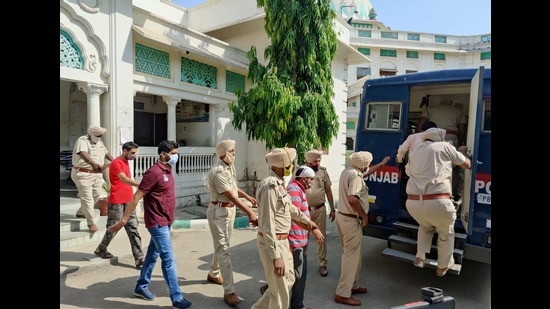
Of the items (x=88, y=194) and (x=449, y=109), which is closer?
(x=449, y=109)

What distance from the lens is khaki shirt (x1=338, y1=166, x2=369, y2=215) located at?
3639 mm

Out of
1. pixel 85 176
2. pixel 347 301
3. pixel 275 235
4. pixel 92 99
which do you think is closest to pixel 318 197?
pixel 347 301

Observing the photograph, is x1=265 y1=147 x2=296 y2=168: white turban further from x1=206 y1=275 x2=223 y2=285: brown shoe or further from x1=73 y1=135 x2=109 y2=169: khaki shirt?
x1=73 y1=135 x2=109 y2=169: khaki shirt

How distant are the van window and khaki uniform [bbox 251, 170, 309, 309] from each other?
234cm

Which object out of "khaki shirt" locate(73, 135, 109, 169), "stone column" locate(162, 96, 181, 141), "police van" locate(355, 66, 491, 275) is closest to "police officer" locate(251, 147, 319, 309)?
"police van" locate(355, 66, 491, 275)

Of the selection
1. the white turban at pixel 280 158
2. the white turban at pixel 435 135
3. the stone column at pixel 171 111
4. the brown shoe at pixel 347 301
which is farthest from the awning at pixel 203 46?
the brown shoe at pixel 347 301

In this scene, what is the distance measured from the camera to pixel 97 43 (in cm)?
648

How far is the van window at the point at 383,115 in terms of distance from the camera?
464 cm

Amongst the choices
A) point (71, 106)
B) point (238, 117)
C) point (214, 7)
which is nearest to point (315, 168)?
point (238, 117)

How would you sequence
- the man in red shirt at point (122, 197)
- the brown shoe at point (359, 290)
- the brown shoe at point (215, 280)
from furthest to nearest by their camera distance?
the man in red shirt at point (122, 197), the brown shoe at point (215, 280), the brown shoe at point (359, 290)

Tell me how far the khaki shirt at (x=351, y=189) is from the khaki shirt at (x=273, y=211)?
84 cm

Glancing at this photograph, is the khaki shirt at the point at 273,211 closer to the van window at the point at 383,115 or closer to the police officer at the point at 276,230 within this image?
the police officer at the point at 276,230
